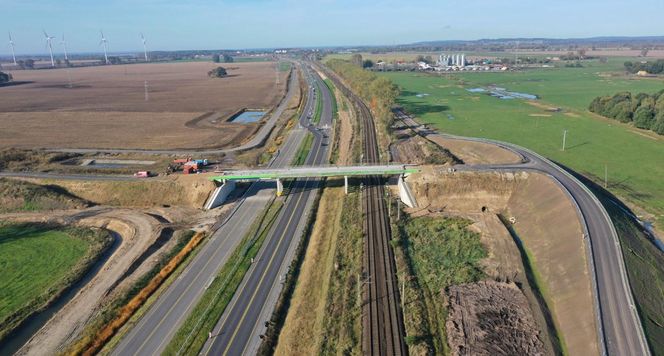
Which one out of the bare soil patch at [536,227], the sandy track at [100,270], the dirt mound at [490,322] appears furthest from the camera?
the sandy track at [100,270]

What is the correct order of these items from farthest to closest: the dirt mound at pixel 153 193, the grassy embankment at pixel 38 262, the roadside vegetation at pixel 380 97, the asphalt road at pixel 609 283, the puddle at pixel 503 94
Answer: the puddle at pixel 503 94 < the roadside vegetation at pixel 380 97 < the dirt mound at pixel 153 193 < the grassy embankment at pixel 38 262 < the asphalt road at pixel 609 283

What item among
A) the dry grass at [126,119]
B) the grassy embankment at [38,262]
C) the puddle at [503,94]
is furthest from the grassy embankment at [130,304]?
the puddle at [503,94]

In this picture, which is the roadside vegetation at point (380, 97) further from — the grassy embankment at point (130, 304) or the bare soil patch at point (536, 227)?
the grassy embankment at point (130, 304)

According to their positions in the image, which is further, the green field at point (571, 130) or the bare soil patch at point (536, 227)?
the green field at point (571, 130)

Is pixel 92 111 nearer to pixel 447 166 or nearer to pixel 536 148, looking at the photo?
pixel 447 166

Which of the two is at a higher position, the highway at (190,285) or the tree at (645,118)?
the tree at (645,118)

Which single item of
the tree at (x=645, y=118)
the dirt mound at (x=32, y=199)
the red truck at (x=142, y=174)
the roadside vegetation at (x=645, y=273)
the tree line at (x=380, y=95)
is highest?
the tree line at (x=380, y=95)
